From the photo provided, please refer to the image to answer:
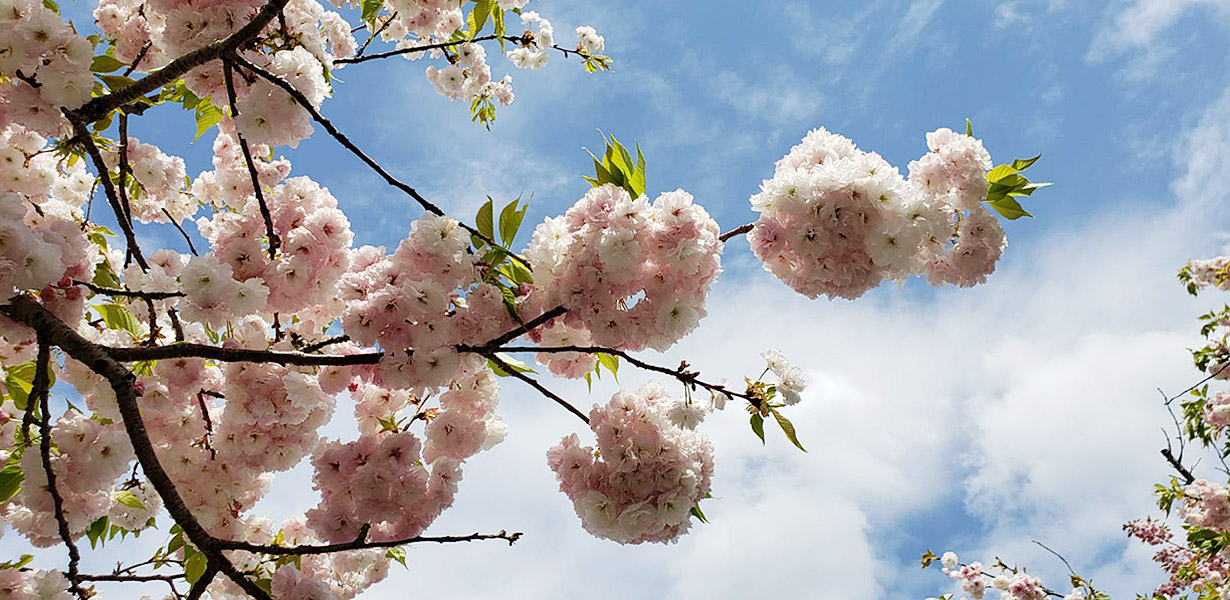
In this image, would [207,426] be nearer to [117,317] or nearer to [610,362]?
[117,317]

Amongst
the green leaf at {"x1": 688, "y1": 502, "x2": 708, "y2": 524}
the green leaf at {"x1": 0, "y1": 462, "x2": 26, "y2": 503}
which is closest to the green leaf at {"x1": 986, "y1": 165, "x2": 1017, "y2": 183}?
the green leaf at {"x1": 688, "y1": 502, "x2": 708, "y2": 524}

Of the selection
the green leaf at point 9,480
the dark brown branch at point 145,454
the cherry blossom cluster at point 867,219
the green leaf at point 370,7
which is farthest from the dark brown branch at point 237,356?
the green leaf at point 370,7

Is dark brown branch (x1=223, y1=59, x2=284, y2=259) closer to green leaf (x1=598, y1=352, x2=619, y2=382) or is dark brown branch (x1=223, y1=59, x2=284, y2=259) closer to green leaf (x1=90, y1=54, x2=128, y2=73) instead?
green leaf (x1=90, y1=54, x2=128, y2=73)

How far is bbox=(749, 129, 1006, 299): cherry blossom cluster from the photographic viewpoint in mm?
1773

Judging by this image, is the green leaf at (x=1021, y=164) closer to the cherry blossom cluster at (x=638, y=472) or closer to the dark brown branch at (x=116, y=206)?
the cherry blossom cluster at (x=638, y=472)

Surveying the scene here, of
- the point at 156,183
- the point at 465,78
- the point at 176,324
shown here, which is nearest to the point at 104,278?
the point at 176,324

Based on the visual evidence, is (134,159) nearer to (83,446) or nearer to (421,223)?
(83,446)

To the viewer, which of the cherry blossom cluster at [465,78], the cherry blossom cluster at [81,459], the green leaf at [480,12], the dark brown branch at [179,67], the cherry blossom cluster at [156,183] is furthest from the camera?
the cherry blossom cluster at [465,78]

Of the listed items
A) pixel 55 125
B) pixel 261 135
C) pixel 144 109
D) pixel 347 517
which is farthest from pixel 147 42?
pixel 347 517

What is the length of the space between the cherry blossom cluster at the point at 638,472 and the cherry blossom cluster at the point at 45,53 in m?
1.64

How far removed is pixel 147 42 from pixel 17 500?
5.98 ft

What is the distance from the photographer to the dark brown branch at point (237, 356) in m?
1.96

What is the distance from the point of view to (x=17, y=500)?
2.53 m

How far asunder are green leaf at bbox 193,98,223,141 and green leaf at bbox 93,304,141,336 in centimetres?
65
